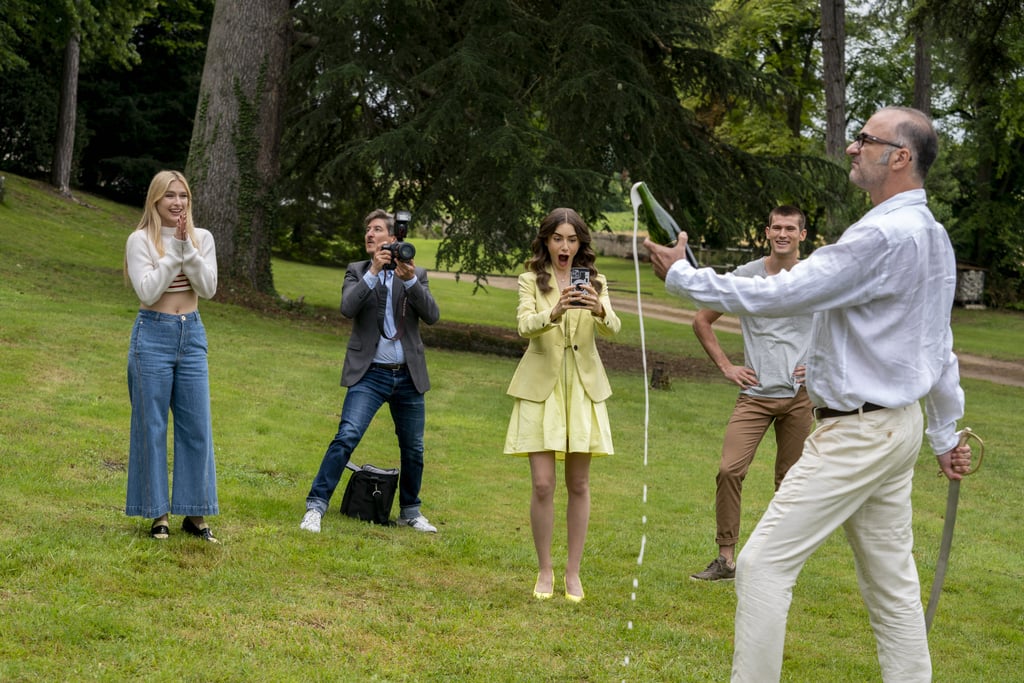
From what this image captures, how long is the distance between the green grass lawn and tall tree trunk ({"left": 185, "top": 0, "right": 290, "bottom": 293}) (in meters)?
6.78

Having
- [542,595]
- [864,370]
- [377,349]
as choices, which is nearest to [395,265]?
[377,349]

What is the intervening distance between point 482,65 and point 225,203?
5.56 m

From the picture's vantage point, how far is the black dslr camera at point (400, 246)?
23.9 feet

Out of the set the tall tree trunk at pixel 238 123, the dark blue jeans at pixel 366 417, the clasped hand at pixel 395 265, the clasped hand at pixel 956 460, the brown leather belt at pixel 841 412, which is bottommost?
the dark blue jeans at pixel 366 417

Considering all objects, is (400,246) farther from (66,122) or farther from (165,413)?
(66,122)

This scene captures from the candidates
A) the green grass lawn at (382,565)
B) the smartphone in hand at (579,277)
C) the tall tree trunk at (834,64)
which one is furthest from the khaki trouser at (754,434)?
the tall tree trunk at (834,64)

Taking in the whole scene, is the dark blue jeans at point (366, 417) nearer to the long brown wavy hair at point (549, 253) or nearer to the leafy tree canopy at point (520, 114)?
the long brown wavy hair at point (549, 253)

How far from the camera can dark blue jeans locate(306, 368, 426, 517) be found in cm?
762

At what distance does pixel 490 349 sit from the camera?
21.4m

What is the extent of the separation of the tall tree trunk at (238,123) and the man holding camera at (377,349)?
13.7 metres

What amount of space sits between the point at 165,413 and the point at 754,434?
3522mm

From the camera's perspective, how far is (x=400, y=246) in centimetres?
728

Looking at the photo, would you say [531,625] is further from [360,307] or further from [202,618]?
[360,307]

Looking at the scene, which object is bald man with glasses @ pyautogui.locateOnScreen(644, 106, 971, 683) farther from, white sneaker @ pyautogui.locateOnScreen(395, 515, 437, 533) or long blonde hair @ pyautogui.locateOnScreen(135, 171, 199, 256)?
white sneaker @ pyautogui.locateOnScreen(395, 515, 437, 533)
